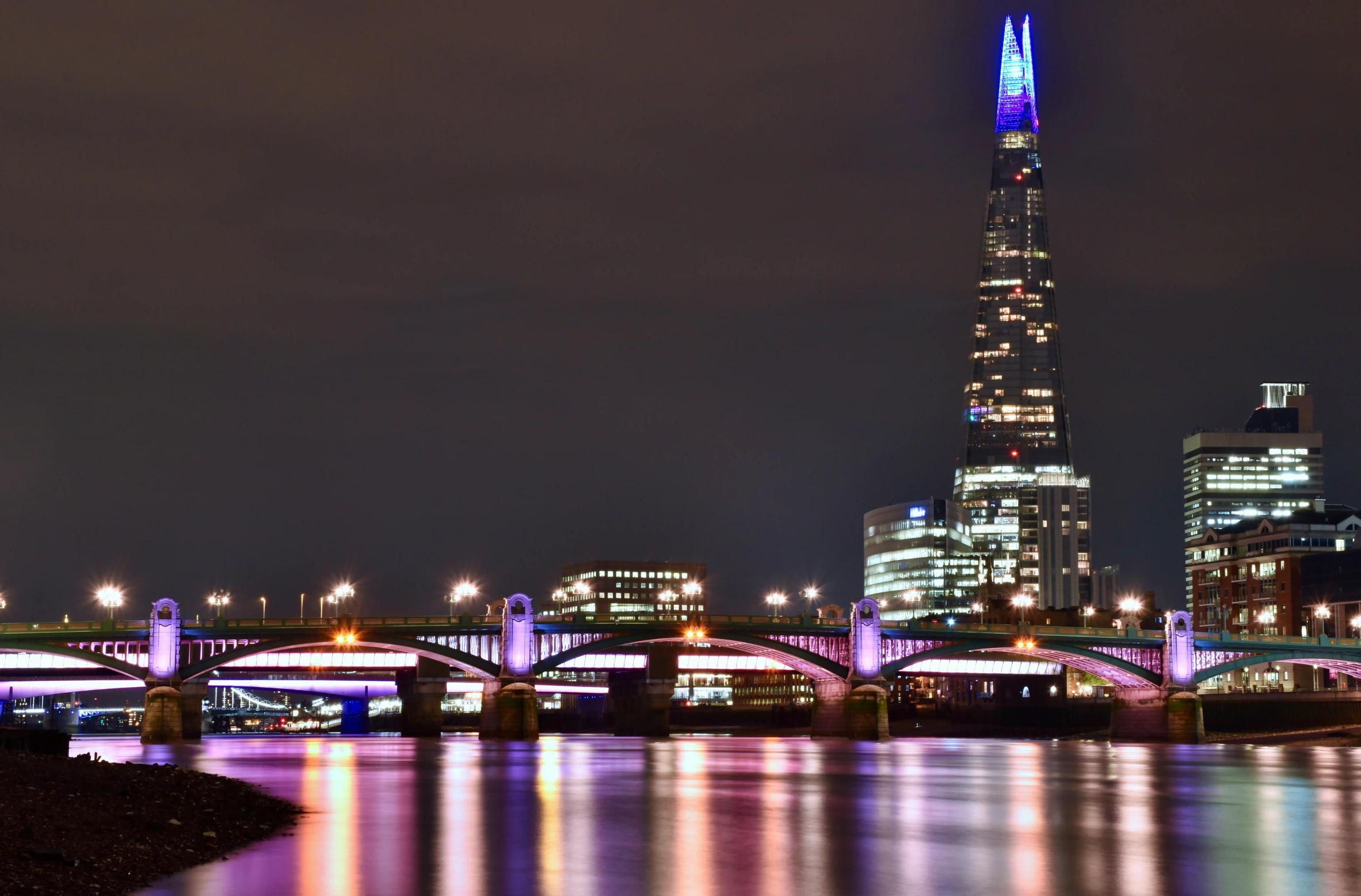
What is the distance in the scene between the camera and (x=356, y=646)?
6703 inches

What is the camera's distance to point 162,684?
529 feet

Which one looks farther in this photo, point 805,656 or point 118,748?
point 805,656

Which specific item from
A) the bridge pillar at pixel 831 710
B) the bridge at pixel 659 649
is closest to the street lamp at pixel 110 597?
the bridge at pixel 659 649

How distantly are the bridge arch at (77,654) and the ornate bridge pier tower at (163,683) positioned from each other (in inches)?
68.7

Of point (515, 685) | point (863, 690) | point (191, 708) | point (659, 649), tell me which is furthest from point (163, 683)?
point (863, 690)

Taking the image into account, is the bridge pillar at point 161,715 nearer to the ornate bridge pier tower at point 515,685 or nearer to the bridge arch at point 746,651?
the ornate bridge pier tower at point 515,685

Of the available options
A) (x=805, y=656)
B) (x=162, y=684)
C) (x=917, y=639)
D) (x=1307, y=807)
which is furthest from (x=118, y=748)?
(x=1307, y=807)

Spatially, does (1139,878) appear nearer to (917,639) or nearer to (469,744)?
(469,744)

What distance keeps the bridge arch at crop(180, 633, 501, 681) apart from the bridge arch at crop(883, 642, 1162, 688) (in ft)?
148

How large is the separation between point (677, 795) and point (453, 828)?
2218 centimetres

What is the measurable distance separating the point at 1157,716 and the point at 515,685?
7239 cm

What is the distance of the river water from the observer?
45062 mm

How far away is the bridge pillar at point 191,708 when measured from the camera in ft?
543

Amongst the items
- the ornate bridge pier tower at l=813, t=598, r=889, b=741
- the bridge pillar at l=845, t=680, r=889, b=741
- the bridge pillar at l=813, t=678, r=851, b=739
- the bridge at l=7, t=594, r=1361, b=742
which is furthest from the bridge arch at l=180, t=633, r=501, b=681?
the bridge pillar at l=845, t=680, r=889, b=741
